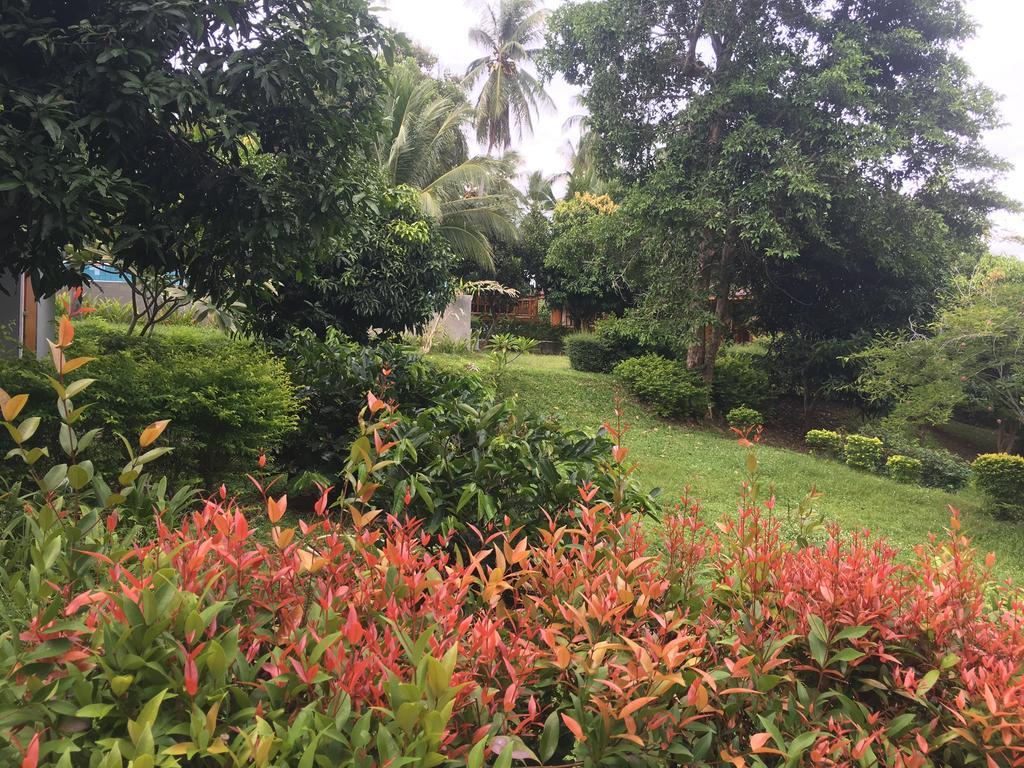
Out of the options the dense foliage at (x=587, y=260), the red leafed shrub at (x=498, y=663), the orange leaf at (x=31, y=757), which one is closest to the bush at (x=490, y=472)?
the red leafed shrub at (x=498, y=663)

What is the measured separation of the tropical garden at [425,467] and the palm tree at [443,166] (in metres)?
5.86

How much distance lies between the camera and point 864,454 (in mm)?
9422

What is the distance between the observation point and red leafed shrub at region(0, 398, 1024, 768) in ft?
3.30

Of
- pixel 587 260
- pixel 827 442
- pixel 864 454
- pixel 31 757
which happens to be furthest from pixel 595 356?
pixel 31 757

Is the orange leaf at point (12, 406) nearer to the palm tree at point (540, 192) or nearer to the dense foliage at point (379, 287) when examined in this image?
the dense foliage at point (379, 287)

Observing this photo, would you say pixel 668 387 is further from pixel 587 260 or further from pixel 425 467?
pixel 425 467

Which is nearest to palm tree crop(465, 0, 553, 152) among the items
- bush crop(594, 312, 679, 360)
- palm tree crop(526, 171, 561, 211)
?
palm tree crop(526, 171, 561, 211)

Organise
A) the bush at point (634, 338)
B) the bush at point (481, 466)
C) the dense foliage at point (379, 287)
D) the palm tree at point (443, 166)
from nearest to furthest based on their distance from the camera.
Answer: the bush at point (481, 466) < the dense foliage at point (379, 287) < the bush at point (634, 338) < the palm tree at point (443, 166)

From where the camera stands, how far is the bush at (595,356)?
13.7 meters

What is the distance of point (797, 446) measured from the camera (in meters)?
11.3

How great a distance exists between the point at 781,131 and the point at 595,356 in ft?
17.9

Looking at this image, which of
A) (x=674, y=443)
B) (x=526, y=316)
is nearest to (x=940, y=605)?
(x=674, y=443)

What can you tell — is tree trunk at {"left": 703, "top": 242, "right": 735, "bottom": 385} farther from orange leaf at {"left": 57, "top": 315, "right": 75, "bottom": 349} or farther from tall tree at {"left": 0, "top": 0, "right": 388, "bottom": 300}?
orange leaf at {"left": 57, "top": 315, "right": 75, "bottom": 349}

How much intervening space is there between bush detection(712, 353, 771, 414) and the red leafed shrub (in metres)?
10.4
